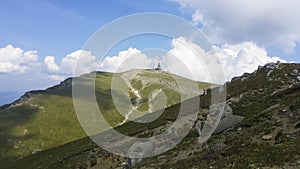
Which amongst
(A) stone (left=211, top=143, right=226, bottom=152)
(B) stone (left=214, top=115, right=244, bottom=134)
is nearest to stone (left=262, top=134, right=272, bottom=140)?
(A) stone (left=211, top=143, right=226, bottom=152)

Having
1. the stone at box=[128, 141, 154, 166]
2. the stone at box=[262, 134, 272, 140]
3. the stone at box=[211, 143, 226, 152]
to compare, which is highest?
the stone at box=[262, 134, 272, 140]

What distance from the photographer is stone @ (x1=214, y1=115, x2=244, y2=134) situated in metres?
52.2

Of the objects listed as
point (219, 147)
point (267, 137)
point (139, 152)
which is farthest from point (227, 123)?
point (267, 137)

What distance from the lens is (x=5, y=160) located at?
186625 mm

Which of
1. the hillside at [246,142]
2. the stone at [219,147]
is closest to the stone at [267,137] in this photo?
the hillside at [246,142]

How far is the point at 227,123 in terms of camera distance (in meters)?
53.0

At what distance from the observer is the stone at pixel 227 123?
171 ft

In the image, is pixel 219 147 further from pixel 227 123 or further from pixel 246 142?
pixel 227 123

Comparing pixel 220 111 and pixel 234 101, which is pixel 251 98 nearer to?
pixel 234 101

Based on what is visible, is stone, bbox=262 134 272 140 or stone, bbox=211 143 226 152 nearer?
stone, bbox=262 134 272 140

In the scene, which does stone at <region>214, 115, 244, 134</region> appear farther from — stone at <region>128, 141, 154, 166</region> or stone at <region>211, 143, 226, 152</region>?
stone at <region>211, 143, 226, 152</region>

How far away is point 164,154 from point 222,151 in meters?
14.1

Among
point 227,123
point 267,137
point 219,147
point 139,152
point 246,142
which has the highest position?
point 227,123

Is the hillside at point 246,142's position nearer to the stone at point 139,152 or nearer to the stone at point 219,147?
the stone at point 219,147
